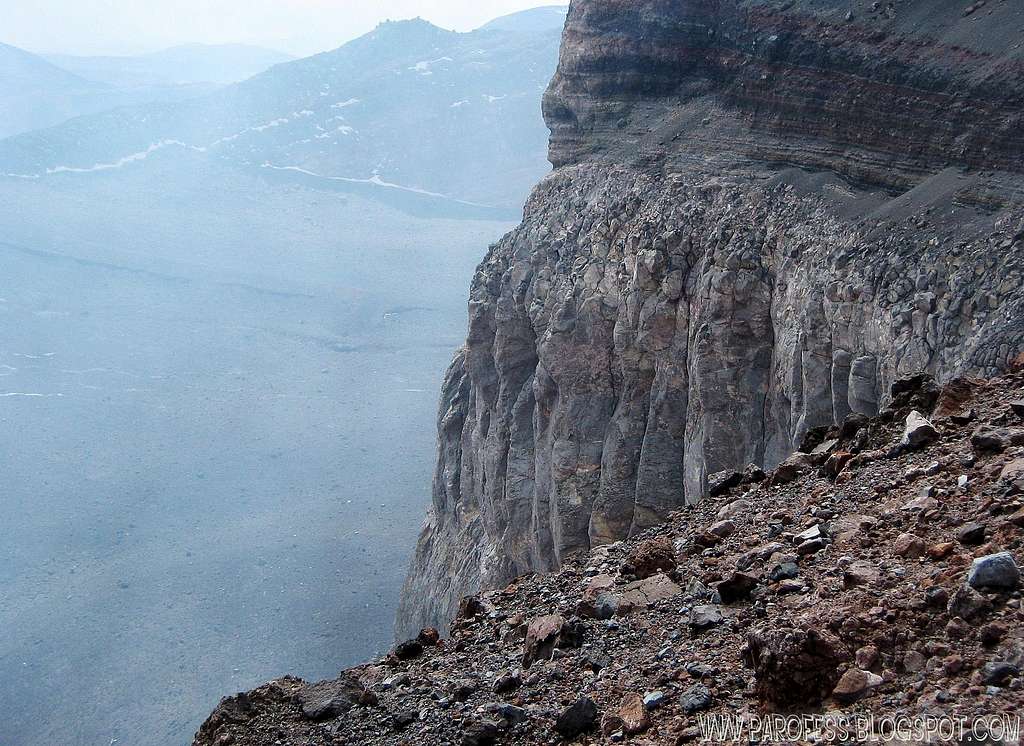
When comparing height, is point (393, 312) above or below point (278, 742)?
below

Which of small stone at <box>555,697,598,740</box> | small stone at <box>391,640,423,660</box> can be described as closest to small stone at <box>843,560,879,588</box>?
small stone at <box>555,697,598,740</box>

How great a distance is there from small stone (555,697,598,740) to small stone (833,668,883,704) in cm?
166

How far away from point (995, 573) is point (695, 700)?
1766 mm

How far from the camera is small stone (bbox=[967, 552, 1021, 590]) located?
5.55 meters

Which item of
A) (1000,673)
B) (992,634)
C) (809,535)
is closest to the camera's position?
(1000,673)

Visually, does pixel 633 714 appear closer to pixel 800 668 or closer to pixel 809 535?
pixel 800 668

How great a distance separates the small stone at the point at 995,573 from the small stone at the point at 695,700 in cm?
157

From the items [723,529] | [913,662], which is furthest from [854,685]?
[723,529]

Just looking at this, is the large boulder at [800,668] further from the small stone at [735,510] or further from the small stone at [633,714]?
the small stone at [735,510]

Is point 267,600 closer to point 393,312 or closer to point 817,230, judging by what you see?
point 817,230

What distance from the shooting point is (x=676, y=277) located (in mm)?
19766

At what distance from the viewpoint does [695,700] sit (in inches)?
241

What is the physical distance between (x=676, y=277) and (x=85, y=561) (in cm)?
3718

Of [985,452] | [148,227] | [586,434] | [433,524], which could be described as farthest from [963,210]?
[148,227]
